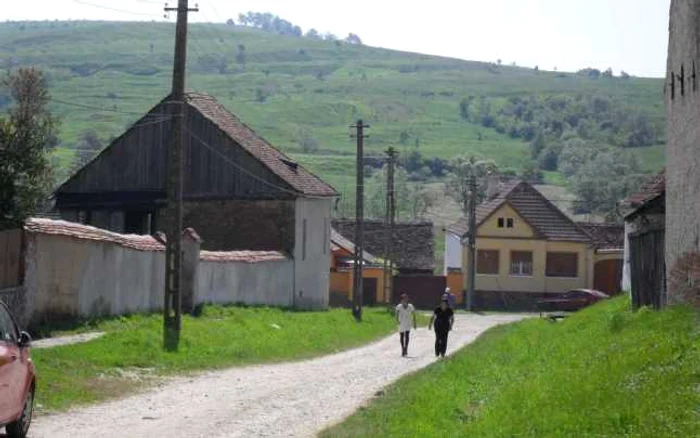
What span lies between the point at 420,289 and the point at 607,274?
12.6 m

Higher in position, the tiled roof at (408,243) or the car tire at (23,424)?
the tiled roof at (408,243)

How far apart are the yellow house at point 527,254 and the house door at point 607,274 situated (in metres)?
0.87

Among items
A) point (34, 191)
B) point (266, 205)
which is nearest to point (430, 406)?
point (34, 191)

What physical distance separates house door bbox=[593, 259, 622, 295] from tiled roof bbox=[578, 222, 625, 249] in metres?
1.13

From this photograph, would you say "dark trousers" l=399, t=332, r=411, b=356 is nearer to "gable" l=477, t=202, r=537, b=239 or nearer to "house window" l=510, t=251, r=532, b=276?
"house window" l=510, t=251, r=532, b=276

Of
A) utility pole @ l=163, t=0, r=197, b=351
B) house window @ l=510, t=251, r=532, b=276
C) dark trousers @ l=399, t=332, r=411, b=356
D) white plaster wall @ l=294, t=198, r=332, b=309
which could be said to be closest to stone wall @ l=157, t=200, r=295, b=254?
white plaster wall @ l=294, t=198, r=332, b=309

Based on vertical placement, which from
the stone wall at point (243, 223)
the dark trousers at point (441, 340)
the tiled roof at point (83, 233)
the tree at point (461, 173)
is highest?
the tree at point (461, 173)

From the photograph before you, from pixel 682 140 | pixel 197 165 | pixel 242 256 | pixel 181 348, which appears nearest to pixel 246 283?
pixel 242 256

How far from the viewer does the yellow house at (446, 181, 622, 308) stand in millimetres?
82188

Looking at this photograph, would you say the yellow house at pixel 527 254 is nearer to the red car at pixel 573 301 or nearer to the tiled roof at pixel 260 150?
the red car at pixel 573 301

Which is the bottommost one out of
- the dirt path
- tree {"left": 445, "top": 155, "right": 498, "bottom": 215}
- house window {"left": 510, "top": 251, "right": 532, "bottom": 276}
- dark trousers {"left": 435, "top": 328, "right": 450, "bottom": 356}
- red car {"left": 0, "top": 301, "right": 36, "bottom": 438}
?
the dirt path

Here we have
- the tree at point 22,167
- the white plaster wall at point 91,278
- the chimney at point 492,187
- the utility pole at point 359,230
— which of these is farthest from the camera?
the chimney at point 492,187

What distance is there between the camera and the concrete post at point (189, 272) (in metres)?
40.9

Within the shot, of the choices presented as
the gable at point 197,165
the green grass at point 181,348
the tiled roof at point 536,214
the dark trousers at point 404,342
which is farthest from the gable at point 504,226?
the dark trousers at point 404,342
